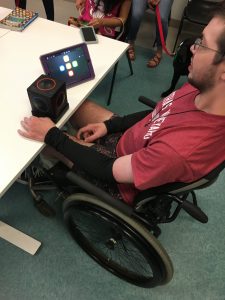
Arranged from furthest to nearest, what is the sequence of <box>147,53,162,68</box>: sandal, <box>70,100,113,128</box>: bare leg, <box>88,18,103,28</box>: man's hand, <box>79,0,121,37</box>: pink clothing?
<box>147,53,162,68</box>: sandal
<box>79,0,121,37</box>: pink clothing
<box>88,18,103,28</box>: man's hand
<box>70,100,113,128</box>: bare leg

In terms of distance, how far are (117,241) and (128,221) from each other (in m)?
0.34

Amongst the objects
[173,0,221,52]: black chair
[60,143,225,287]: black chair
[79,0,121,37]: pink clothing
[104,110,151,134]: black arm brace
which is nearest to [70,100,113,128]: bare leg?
[104,110,151,134]: black arm brace

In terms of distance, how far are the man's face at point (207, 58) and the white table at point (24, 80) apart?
0.51m

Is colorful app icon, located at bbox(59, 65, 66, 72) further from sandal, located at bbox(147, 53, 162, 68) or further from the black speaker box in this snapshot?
sandal, located at bbox(147, 53, 162, 68)

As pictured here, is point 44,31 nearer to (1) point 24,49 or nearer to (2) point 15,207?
(1) point 24,49

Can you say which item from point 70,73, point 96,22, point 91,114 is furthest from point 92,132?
point 96,22

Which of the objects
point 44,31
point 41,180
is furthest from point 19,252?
point 44,31

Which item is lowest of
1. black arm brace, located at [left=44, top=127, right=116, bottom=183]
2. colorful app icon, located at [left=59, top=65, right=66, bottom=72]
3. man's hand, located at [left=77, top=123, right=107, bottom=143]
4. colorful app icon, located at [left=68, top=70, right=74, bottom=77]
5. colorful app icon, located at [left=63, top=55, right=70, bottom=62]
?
man's hand, located at [left=77, top=123, right=107, bottom=143]

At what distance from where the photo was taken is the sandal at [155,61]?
8.25 ft

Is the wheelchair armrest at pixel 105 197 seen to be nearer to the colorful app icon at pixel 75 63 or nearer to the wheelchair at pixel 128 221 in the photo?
the wheelchair at pixel 128 221

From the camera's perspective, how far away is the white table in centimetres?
94

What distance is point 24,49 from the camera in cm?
134

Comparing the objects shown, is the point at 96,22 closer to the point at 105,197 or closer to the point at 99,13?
the point at 99,13

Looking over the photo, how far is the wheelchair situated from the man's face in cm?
26
